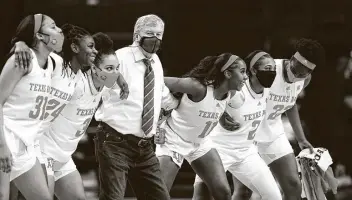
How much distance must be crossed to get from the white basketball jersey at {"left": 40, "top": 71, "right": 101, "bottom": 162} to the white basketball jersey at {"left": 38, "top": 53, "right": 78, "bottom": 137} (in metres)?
0.15

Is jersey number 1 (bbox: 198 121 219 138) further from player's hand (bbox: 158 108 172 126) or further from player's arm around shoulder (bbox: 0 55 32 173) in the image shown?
player's arm around shoulder (bbox: 0 55 32 173)

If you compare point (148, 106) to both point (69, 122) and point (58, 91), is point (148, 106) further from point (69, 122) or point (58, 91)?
point (58, 91)

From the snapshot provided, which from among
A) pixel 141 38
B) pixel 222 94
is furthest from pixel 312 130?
pixel 141 38

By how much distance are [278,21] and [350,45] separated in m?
1.00

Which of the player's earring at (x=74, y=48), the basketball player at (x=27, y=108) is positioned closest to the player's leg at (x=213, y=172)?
the player's earring at (x=74, y=48)

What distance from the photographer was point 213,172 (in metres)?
7.38

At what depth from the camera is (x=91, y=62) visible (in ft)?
21.7

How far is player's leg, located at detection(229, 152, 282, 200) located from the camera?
305 inches

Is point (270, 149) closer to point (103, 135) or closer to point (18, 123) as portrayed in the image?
point (103, 135)

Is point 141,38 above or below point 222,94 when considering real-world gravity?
above

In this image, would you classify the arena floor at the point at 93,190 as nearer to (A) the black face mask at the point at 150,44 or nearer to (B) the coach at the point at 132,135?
(B) the coach at the point at 132,135

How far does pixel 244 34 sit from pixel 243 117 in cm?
Answer: 419

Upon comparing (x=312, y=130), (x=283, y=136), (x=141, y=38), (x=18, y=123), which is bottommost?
(x=312, y=130)

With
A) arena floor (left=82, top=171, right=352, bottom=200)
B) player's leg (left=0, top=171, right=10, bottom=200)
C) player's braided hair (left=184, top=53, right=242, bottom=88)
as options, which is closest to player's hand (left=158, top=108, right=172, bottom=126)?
player's braided hair (left=184, top=53, right=242, bottom=88)
